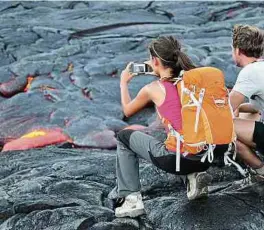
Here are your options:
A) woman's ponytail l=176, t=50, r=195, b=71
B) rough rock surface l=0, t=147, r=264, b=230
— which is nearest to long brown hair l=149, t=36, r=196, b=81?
woman's ponytail l=176, t=50, r=195, b=71

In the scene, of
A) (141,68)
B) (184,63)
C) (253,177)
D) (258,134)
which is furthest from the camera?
(253,177)

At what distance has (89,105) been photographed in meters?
8.19

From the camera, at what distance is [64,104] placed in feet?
26.7

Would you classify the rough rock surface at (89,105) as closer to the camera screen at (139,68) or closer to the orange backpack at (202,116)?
the orange backpack at (202,116)

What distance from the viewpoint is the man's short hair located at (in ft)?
14.6

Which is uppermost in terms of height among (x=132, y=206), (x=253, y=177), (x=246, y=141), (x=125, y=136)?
(x=125, y=136)

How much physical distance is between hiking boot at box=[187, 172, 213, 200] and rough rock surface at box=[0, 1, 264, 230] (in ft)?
0.23

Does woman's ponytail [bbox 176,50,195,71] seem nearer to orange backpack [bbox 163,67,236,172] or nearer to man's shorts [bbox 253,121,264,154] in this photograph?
orange backpack [bbox 163,67,236,172]

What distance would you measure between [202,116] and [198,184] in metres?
0.55

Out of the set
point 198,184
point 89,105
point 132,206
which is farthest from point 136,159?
point 89,105

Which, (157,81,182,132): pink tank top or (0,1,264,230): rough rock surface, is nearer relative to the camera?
(157,81,182,132): pink tank top

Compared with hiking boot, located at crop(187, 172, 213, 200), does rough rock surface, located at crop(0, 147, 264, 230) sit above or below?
below

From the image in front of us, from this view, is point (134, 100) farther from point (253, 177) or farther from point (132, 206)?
point (253, 177)

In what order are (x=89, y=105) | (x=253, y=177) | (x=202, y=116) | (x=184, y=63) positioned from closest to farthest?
(x=202, y=116), (x=184, y=63), (x=253, y=177), (x=89, y=105)
